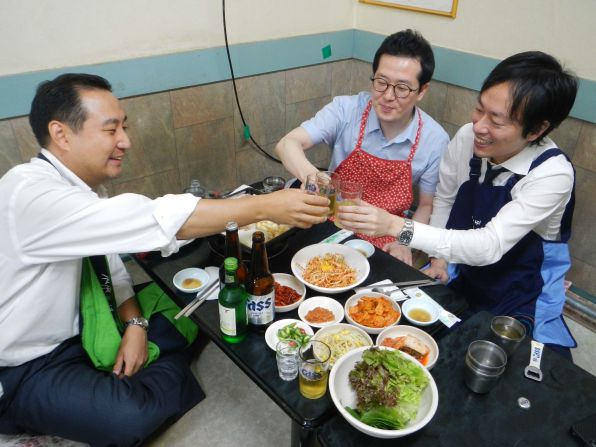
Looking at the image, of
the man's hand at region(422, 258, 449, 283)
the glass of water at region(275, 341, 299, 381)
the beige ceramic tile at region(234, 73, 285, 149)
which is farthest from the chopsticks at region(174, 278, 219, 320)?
the beige ceramic tile at region(234, 73, 285, 149)

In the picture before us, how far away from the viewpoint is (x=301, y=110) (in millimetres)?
3373

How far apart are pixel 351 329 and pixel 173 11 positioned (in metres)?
2.13

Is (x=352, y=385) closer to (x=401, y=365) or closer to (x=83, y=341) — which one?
(x=401, y=365)

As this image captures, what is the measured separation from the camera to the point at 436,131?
2.27 meters

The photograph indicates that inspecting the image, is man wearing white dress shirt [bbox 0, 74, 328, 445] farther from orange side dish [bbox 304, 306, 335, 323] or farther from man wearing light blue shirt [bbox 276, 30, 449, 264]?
man wearing light blue shirt [bbox 276, 30, 449, 264]

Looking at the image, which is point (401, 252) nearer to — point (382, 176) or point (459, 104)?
point (382, 176)

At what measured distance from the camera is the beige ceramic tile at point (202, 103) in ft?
8.94

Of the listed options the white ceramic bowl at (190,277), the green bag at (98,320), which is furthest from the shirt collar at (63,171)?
the white ceramic bowl at (190,277)

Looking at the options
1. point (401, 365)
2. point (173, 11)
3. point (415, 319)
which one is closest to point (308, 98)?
Result: point (173, 11)

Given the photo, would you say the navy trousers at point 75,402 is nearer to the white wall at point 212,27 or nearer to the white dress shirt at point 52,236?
the white dress shirt at point 52,236

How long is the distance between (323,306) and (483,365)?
52 cm

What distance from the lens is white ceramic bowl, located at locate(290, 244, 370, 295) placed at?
5.04 feet

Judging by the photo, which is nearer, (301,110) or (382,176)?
(382,176)

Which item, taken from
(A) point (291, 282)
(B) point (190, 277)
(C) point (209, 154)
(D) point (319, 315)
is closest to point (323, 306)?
(D) point (319, 315)
